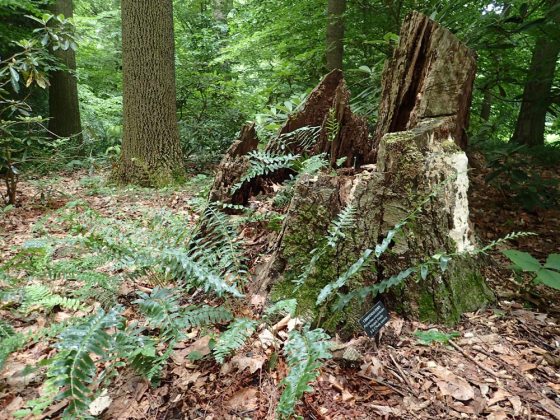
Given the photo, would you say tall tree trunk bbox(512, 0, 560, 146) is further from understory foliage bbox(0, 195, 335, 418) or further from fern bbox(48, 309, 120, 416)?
fern bbox(48, 309, 120, 416)

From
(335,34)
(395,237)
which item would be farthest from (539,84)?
(395,237)

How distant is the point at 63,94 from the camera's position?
766 cm

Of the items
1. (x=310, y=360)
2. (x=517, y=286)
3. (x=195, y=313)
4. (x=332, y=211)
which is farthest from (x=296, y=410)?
(x=517, y=286)

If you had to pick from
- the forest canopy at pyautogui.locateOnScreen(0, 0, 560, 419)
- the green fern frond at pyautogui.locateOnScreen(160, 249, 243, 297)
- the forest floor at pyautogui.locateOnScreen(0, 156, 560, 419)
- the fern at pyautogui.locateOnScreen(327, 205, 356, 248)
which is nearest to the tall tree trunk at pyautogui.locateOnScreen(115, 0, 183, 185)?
the forest canopy at pyautogui.locateOnScreen(0, 0, 560, 419)

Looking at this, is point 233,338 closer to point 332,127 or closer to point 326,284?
point 326,284

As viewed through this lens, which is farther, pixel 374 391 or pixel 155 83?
pixel 155 83

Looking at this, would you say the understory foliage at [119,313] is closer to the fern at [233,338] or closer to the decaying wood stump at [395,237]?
the fern at [233,338]

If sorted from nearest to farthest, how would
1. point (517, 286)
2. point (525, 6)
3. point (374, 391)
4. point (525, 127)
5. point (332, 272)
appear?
point (374, 391)
point (332, 272)
point (517, 286)
point (525, 6)
point (525, 127)

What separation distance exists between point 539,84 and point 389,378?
398 cm

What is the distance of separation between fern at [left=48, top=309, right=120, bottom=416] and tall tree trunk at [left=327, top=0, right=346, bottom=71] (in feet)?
16.3

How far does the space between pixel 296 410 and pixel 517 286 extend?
6.19 ft

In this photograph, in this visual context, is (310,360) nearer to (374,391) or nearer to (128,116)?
(374,391)

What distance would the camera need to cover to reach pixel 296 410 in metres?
1.48

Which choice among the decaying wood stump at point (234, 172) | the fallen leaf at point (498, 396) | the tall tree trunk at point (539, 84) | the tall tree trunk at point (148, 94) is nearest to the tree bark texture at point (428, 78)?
the tall tree trunk at point (539, 84)
